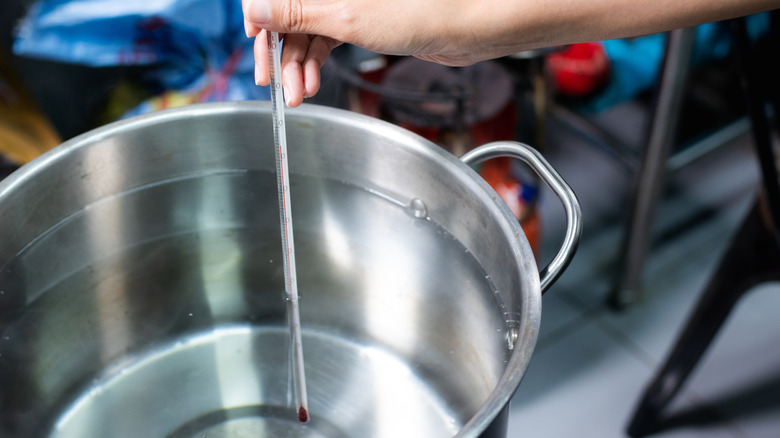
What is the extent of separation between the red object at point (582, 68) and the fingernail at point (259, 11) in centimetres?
114

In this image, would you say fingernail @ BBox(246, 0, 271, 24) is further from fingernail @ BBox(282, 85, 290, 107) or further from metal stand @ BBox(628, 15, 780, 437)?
metal stand @ BBox(628, 15, 780, 437)

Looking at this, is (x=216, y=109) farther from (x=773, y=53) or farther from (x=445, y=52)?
(x=773, y=53)

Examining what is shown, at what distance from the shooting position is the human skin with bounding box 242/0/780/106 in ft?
2.38

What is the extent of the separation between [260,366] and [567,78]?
1.19m

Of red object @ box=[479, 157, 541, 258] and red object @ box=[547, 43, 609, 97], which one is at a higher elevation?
red object @ box=[547, 43, 609, 97]

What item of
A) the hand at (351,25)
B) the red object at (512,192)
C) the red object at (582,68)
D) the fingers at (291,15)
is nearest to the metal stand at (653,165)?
the red object at (512,192)

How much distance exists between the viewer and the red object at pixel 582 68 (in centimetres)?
172

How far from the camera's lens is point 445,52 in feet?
2.63

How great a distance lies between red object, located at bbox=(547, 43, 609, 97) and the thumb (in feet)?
3.59

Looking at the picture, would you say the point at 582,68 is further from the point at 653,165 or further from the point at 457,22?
the point at 457,22

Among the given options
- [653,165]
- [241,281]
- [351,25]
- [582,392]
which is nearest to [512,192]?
[653,165]

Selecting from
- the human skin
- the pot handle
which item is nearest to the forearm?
the human skin

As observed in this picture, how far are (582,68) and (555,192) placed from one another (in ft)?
3.63

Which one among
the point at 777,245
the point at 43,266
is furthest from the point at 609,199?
the point at 43,266
